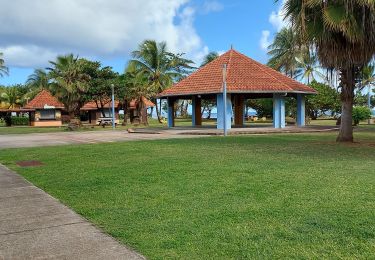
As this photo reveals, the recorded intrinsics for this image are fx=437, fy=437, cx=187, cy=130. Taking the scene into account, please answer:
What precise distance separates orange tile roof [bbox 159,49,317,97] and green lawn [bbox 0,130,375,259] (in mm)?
17134

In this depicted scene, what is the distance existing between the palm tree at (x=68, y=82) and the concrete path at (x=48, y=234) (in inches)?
1289

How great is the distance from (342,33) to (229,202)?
10.7m

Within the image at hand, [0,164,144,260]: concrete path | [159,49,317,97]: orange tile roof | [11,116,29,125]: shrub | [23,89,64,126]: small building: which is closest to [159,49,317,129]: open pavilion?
[159,49,317,97]: orange tile roof

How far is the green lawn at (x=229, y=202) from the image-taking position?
15.5ft

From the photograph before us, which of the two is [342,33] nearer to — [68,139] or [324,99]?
[68,139]

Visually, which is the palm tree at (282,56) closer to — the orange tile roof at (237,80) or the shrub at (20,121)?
the orange tile roof at (237,80)

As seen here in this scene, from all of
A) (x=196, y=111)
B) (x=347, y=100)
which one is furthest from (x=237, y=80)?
(x=347, y=100)

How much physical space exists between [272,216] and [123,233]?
200 centimetres

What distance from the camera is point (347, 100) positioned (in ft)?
56.7

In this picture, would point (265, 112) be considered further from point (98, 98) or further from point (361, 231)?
point (361, 231)

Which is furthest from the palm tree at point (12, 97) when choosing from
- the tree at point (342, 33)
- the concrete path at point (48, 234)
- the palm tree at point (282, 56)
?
the concrete path at point (48, 234)

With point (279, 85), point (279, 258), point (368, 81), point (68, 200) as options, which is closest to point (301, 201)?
point (279, 258)

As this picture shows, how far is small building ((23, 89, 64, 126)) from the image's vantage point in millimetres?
54969

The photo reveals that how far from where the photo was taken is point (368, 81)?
40.9 m
